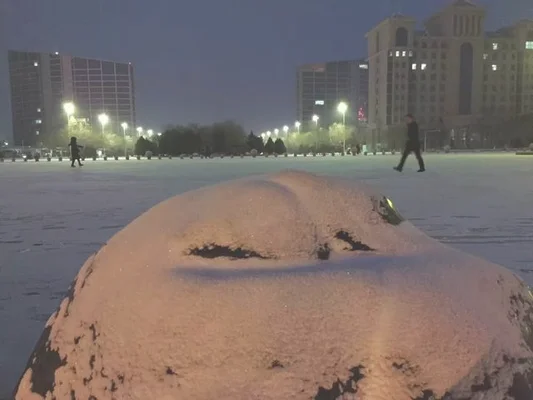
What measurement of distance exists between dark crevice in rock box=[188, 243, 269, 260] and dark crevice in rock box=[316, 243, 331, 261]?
0.18m

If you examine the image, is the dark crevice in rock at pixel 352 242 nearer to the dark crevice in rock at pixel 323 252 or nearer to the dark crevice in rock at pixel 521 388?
the dark crevice in rock at pixel 323 252

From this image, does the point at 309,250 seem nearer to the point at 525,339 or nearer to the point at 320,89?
the point at 525,339

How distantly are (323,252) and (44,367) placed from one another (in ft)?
3.12

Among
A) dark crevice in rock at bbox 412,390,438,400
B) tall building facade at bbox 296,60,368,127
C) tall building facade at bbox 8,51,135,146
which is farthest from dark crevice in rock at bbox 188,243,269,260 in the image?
tall building facade at bbox 296,60,368,127

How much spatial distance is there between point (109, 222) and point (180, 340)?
539 cm

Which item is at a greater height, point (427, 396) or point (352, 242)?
point (352, 242)

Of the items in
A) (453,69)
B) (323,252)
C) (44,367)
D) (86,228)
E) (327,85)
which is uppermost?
(327,85)

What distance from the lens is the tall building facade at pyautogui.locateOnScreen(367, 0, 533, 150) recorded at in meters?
93.7

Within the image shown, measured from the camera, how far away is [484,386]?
1403mm

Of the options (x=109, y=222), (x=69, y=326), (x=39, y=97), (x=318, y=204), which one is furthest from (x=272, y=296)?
(x=39, y=97)

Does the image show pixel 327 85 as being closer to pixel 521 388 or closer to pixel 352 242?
pixel 352 242

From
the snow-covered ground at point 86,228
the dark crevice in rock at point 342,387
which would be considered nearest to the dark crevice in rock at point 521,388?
the dark crevice in rock at point 342,387

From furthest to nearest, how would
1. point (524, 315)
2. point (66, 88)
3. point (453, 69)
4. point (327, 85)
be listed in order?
point (327, 85) → point (453, 69) → point (66, 88) → point (524, 315)

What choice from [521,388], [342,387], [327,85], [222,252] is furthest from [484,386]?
[327,85]
